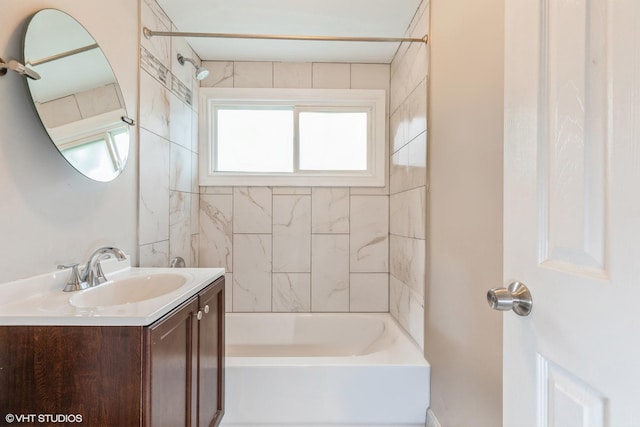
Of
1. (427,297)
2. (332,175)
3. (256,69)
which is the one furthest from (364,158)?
(427,297)

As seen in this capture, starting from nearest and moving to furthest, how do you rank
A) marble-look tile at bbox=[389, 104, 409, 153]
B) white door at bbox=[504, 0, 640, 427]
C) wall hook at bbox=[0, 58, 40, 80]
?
white door at bbox=[504, 0, 640, 427] → wall hook at bbox=[0, 58, 40, 80] → marble-look tile at bbox=[389, 104, 409, 153]

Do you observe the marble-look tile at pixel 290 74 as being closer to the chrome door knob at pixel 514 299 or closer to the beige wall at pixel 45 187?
the beige wall at pixel 45 187

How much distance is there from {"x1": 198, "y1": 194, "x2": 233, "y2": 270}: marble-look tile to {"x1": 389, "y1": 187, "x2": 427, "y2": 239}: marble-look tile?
124 cm

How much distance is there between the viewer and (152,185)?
1.80 meters

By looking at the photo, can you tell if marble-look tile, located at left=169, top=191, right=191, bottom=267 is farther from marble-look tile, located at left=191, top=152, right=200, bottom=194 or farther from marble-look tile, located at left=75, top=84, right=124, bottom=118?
marble-look tile, located at left=75, top=84, right=124, bottom=118

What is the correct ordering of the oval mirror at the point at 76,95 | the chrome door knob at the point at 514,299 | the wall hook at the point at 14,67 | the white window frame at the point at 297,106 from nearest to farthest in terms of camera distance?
the chrome door knob at the point at 514,299 → the wall hook at the point at 14,67 → the oval mirror at the point at 76,95 → the white window frame at the point at 297,106

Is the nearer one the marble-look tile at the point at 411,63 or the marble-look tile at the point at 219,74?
the marble-look tile at the point at 411,63

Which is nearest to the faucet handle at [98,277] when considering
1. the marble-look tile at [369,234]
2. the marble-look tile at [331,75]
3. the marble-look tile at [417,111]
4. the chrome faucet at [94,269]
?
the chrome faucet at [94,269]

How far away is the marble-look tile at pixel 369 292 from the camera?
259 cm

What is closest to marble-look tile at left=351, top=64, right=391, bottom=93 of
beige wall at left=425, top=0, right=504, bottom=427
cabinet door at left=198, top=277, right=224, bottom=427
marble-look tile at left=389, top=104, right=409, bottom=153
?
marble-look tile at left=389, top=104, right=409, bottom=153

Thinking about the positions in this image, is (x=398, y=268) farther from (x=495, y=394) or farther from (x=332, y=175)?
(x=495, y=394)

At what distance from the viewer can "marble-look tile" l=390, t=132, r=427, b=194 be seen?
5.92 feet

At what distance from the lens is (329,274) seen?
2.59 metres

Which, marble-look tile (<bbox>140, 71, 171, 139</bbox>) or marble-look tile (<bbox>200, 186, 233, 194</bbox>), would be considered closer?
marble-look tile (<bbox>140, 71, 171, 139</bbox>)
